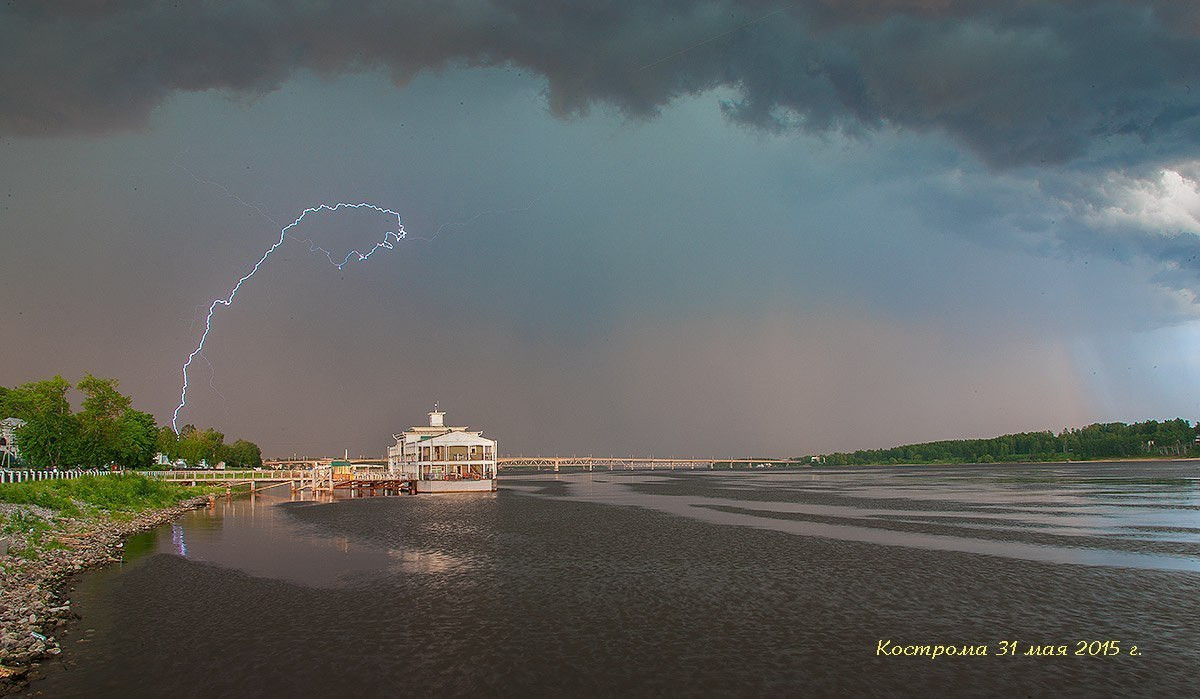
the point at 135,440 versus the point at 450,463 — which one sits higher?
the point at 135,440

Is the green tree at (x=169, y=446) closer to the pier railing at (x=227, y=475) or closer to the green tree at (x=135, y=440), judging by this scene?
the green tree at (x=135, y=440)

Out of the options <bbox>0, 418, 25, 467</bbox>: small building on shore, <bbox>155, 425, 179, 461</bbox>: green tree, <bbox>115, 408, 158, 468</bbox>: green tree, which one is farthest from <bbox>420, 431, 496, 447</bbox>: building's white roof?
<bbox>155, 425, 179, 461</bbox>: green tree

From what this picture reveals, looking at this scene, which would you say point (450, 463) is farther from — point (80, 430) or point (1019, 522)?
point (1019, 522)

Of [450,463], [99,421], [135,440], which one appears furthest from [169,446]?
[450,463]

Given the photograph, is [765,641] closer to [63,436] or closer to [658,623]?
[658,623]

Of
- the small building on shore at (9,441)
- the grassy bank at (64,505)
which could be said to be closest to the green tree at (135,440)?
the small building on shore at (9,441)

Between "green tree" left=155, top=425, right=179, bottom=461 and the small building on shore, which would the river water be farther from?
"green tree" left=155, top=425, right=179, bottom=461
